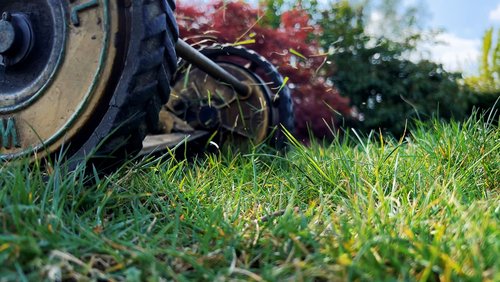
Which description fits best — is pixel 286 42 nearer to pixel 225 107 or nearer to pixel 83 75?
pixel 225 107

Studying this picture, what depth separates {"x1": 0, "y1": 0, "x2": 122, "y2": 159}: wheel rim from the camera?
1.97 m

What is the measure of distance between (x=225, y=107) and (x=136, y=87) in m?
1.89

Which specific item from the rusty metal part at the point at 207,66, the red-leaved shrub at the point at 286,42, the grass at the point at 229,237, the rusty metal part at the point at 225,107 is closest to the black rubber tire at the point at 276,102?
the rusty metal part at the point at 225,107

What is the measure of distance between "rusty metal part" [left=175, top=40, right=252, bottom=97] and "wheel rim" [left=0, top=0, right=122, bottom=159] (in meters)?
0.60

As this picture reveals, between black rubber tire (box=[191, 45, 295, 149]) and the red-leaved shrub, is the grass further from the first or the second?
the red-leaved shrub

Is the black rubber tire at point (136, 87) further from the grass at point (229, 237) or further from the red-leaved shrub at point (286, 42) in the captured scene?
the red-leaved shrub at point (286, 42)

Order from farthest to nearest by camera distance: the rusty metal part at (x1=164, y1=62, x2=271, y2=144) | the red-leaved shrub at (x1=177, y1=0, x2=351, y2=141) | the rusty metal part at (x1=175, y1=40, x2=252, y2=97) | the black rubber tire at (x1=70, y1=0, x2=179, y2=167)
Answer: the red-leaved shrub at (x1=177, y1=0, x2=351, y2=141), the rusty metal part at (x1=164, y1=62, x2=271, y2=144), the rusty metal part at (x1=175, y1=40, x2=252, y2=97), the black rubber tire at (x1=70, y1=0, x2=179, y2=167)

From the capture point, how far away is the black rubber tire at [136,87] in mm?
1934

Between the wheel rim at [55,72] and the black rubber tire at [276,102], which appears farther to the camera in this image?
the black rubber tire at [276,102]

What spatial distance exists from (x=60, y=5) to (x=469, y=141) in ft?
5.81

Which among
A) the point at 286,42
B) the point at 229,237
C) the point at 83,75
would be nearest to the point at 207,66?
the point at 83,75

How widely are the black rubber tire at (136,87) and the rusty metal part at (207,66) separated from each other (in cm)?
55

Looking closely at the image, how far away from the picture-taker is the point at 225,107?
12.5ft

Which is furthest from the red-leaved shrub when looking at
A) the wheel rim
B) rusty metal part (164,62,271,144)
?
the wheel rim
